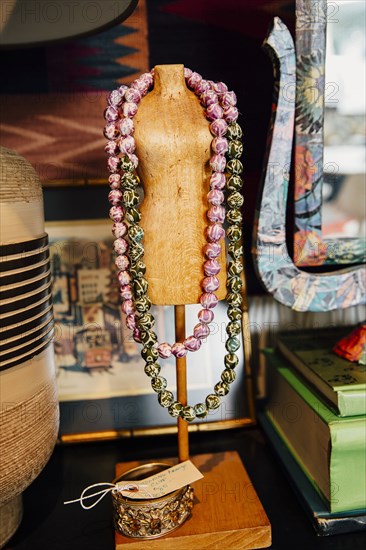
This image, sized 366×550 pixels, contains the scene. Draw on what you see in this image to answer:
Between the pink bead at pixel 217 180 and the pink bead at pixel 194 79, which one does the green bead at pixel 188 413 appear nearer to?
the pink bead at pixel 217 180

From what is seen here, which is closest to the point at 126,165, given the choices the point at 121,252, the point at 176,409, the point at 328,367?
the point at 121,252

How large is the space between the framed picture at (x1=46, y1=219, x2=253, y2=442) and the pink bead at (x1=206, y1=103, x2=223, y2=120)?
342mm

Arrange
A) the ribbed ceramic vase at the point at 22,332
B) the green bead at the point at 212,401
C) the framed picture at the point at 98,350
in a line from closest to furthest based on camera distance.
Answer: the ribbed ceramic vase at the point at 22,332 < the green bead at the point at 212,401 < the framed picture at the point at 98,350

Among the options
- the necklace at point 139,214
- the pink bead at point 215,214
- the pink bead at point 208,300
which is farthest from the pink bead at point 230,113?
the pink bead at point 208,300

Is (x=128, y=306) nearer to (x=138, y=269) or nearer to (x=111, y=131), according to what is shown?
(x=138, y=269)

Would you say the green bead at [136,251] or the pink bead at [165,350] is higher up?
the green bead at [136,251]

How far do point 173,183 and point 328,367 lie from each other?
0.39 m

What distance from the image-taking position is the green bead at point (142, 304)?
0.65 metres

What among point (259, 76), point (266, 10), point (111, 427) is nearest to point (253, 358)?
point (111, 427)

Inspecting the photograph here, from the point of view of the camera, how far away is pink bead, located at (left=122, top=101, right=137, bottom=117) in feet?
1.99

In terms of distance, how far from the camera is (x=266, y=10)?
0.87 metres

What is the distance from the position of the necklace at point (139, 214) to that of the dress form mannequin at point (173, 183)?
0.01 metres

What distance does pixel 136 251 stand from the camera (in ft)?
2.06

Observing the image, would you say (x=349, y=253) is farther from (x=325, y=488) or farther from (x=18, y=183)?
(x=18, y=183)
